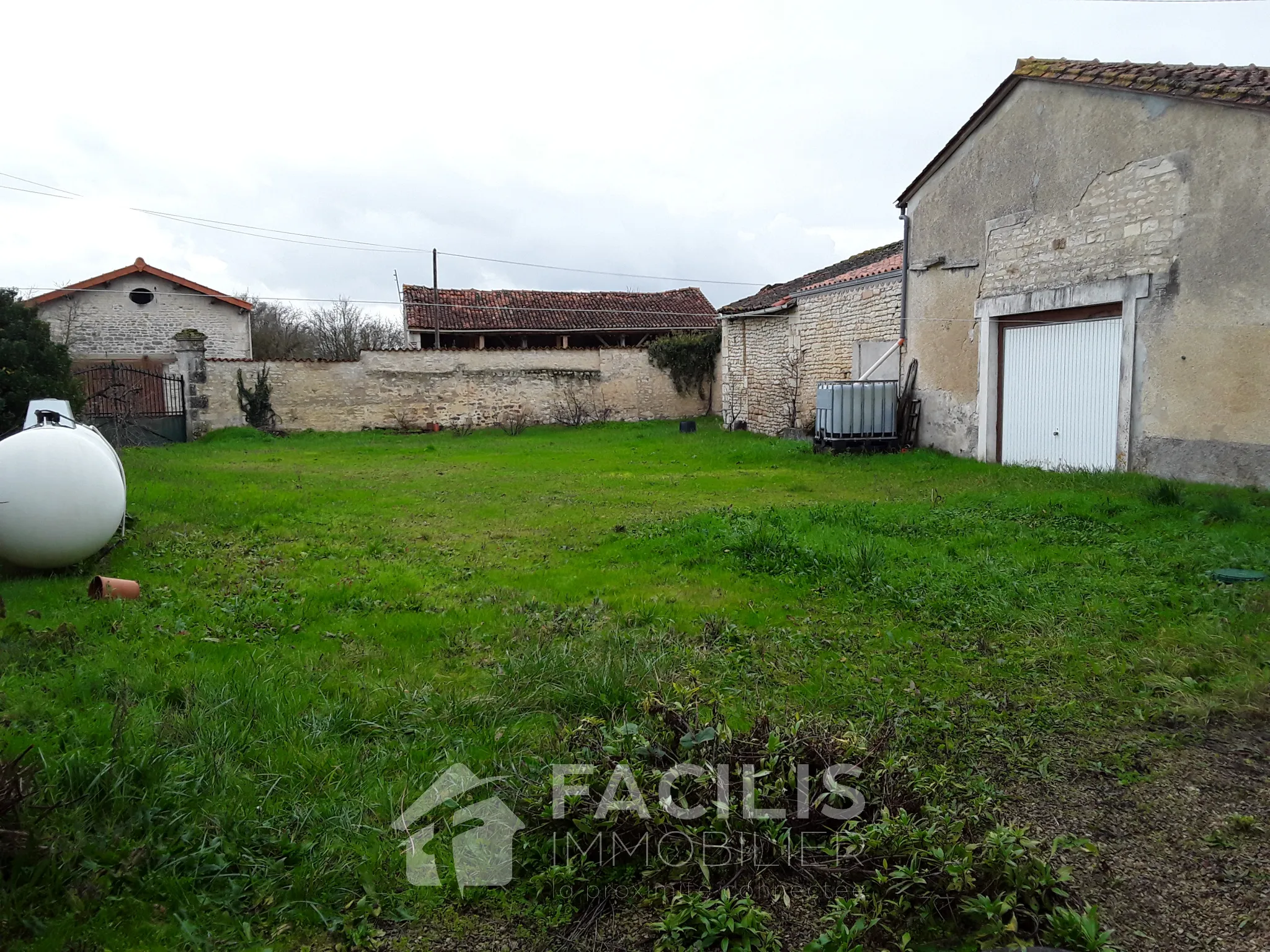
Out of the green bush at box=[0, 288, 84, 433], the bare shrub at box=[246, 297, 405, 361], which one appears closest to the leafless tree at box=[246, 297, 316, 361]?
the bare shrub at box=[246, 297, 405, 361]

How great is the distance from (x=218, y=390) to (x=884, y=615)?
1989 centimetres

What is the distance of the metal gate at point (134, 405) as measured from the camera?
742 inches

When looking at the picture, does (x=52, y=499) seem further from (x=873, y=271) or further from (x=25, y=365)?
(x=873, y=271)

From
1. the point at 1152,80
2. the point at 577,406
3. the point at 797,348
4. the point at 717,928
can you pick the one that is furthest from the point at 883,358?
the point at 717,928

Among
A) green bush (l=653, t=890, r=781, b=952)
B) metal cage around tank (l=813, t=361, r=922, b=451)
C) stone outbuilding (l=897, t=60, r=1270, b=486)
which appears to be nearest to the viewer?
green bush (l=653, t=890, r=781, b=952)

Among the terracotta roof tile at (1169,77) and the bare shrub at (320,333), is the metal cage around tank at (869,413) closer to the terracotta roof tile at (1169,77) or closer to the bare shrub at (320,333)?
the terracotta roof tile at (1169,77)

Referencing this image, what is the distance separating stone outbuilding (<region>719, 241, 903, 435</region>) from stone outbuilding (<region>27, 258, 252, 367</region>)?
1746cm

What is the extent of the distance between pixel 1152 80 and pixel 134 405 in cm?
2265

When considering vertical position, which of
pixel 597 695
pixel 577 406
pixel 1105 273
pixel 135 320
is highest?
pixel 135 320

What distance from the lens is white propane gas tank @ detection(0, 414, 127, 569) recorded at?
227 inches

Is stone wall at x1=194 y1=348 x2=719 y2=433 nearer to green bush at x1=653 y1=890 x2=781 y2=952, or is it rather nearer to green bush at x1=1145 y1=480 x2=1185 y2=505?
green bush at x1=1145 y1=480 x2=1185 y2=505

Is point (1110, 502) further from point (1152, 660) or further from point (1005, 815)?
point (1005, 815)

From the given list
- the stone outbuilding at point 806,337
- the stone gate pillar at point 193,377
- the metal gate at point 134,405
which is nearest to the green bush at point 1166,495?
the stone outbuilding at point 806,337

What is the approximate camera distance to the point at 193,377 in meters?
20.3
